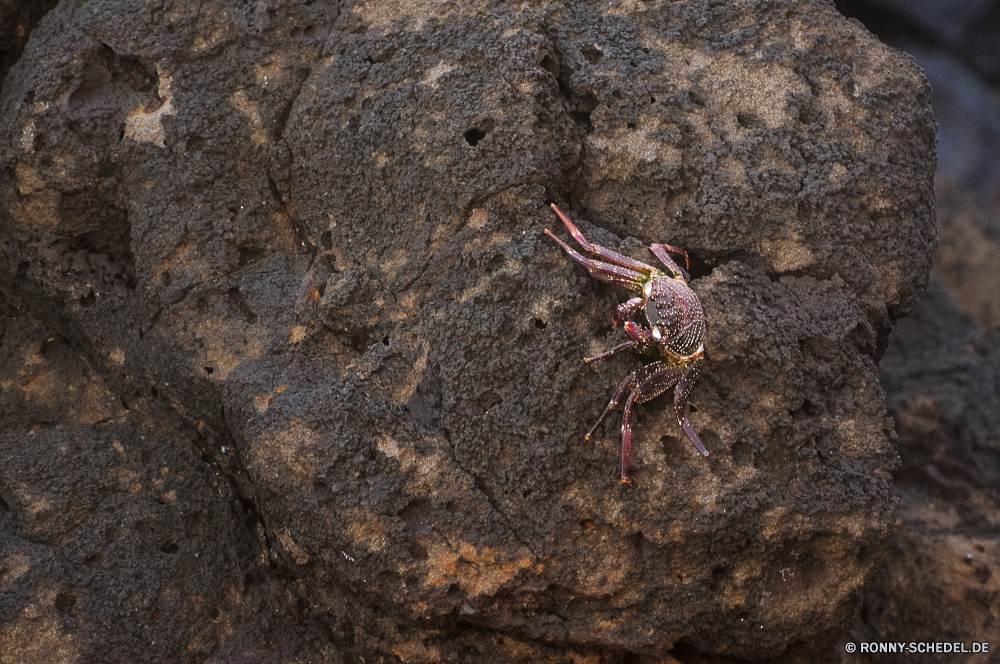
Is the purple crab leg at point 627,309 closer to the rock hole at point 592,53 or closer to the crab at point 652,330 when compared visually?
the crab at point 652,330

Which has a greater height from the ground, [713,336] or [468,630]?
[713,336]

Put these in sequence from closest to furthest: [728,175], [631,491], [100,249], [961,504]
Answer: [631,491], [728,175], [100,249], [961,504]

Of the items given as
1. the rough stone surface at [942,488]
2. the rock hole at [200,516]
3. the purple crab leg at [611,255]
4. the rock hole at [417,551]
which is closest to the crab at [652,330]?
the purple crab leg at [611,255]

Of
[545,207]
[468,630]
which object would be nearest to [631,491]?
[468,630]

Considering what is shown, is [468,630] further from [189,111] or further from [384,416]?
[189,111]

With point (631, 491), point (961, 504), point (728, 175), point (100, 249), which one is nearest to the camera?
point (631, 491)

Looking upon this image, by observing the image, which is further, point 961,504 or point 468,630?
point 961,504

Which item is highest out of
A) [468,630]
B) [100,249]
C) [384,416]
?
[100,249]

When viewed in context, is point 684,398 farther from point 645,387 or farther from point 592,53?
point 592,53
